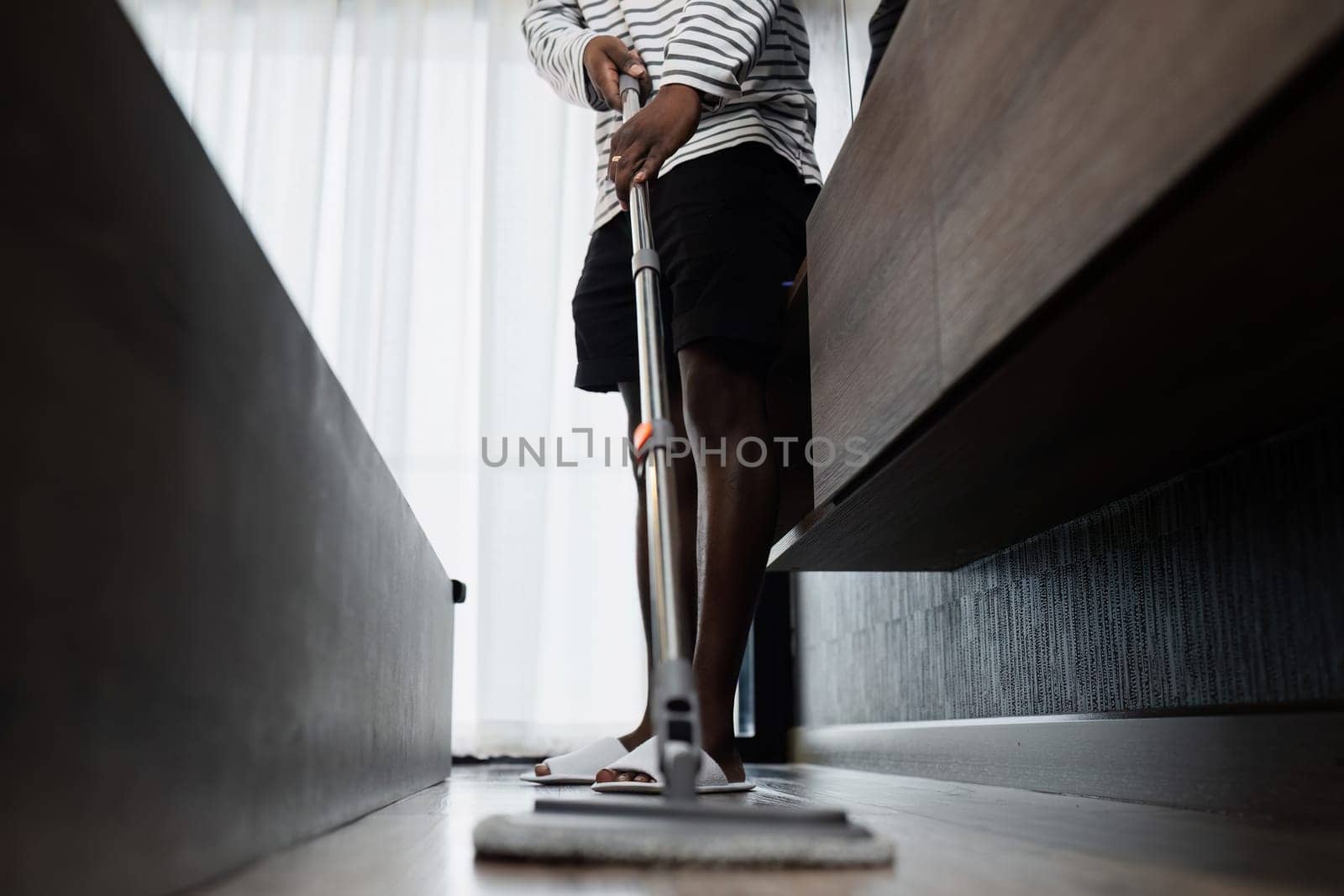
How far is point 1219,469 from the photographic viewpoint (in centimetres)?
101

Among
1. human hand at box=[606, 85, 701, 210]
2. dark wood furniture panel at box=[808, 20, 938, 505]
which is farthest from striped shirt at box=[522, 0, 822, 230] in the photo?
dark wood furniture panel at box=[808, 20, 938, 505]

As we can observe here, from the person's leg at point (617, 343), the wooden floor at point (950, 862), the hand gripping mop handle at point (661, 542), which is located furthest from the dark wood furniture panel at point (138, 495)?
the person's leg at point (617, 343)

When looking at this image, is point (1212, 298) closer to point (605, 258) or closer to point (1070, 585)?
point (1070, 585)

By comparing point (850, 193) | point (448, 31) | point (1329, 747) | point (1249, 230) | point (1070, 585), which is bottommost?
point (1329, 747)

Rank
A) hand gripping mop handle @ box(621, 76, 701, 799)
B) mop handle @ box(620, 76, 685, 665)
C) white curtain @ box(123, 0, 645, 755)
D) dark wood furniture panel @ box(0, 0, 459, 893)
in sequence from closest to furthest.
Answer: dark wood furniture panel @ box(0, 0, 459, 893) < hand gripping mop handle @ box(621, 76, 701, 799) < mop handle @ box(620, 76, 685, 665) < white curtain @ box(123, 0, 645, 755)

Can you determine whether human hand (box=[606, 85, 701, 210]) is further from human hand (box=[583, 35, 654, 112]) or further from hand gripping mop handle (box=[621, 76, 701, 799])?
human hand (box=[583, 35, 654, 112])

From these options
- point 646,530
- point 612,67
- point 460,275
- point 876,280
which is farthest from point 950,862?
point 460,275

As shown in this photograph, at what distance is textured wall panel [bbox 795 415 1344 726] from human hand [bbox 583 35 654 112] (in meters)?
0.76

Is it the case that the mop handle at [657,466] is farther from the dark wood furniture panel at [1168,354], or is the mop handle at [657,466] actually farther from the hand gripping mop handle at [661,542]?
the dark wood furniture panel at [1168,354]

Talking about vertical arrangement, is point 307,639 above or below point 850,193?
below

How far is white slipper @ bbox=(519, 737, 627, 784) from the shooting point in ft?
4.52

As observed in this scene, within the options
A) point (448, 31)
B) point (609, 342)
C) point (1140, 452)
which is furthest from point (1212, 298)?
point (448, 31)

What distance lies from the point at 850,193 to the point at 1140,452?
36 cm

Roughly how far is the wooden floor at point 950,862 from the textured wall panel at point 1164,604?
0.44ft
